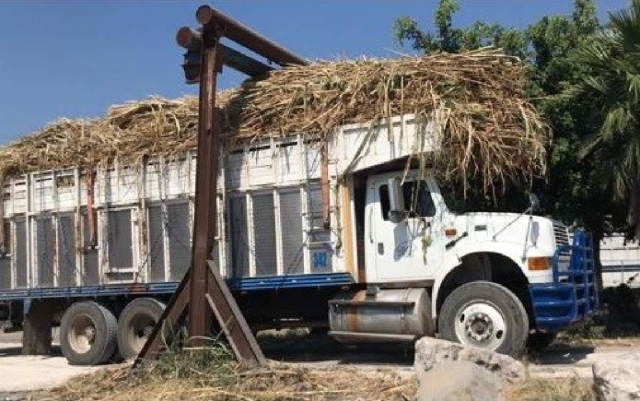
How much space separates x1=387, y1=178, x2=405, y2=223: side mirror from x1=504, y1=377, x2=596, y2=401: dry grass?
3595mm

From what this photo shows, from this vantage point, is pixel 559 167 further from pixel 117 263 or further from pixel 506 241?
pixel 117 263

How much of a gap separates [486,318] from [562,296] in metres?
1.01

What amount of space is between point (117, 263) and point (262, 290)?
9.40 ft

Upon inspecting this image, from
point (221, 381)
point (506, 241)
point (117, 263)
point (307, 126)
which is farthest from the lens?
point (117, 263)

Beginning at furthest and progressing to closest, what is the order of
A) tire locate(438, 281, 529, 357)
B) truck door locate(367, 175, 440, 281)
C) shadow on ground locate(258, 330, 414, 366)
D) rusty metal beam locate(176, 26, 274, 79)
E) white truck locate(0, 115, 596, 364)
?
shadow on ground locate(258, 330, 414, 366) → rusty metal beam locate(176, 26, 274, 79) → truck door locate(367, 175, 440, 281) → white truck locate(0, 115, 596, 364) → tire locate(438, 281, 529, 357)

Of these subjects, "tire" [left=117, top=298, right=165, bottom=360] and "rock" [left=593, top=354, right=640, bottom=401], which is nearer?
"rock" [left=593, top=354, right=640, bottom=401]

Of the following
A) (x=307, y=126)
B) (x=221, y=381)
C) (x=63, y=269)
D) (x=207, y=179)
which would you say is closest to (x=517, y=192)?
(x=307, y=126)

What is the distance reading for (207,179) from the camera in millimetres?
11156

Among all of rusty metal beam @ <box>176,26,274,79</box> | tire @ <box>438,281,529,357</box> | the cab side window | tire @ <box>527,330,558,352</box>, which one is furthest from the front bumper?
rusty metal beam @ <box>176,26,274,79</box>

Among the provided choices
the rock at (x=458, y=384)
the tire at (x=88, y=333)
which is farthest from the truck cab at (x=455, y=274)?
the tire at (x=88, y=333)

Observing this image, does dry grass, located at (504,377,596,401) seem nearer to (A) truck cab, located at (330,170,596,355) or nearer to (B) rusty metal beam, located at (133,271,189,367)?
(A) truck cab, located at (330,170,596,355)

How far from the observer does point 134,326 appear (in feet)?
43.2

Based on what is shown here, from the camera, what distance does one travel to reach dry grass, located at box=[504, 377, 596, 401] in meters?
7.29

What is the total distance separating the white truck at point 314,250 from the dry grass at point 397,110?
0.26 meters
